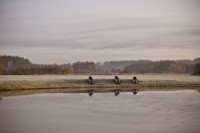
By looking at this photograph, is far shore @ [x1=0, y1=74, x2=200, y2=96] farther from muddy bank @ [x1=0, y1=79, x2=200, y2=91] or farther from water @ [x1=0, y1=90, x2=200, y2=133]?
water @ [x1=0, y1=90, x2=200, y2=133]

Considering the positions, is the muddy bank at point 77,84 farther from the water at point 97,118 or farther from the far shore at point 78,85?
the water at point 97,118

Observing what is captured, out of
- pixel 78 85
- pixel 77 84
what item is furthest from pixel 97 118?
pixel 77 84

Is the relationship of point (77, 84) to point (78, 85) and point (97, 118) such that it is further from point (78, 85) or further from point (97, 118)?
point (97, 118)

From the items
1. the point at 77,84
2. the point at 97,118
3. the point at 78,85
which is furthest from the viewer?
the point at 77,84

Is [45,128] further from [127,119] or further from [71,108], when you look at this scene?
[71,108]

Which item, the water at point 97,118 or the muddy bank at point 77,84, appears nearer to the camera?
the water at point 97,118

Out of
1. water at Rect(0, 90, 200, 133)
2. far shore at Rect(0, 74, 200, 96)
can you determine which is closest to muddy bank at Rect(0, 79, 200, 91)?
far shore at Rect(0, 74, 200, 96)

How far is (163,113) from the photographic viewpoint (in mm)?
16250

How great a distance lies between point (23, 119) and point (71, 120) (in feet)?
6.07

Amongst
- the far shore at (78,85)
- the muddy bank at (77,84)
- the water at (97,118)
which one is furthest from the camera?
the muddy bank at (77,84)

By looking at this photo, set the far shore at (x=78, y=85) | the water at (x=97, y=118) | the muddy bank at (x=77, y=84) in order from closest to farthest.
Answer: the water at (x=97, y=118), the far shore at (x=78, y=85), the muddy bank at (x=77, y=84)

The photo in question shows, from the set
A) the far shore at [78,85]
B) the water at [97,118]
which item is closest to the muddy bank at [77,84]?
the far shore at [78,85]

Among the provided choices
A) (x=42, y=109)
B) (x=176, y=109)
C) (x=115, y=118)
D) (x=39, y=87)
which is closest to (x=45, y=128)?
(x=115, y=118)

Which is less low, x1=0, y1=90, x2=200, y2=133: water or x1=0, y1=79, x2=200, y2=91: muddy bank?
x1=0, y1=79, x2=200, y2=91: muddy bank
